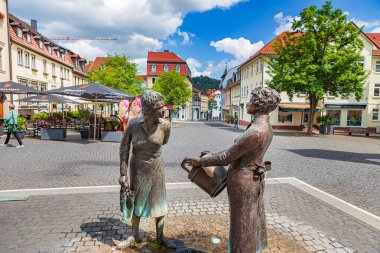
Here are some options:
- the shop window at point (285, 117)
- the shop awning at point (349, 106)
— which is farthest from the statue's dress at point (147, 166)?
the shop awning at point (349, 106)

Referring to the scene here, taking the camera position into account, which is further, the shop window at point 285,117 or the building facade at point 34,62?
the shop window at point 285,117

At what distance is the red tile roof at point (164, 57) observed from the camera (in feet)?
191

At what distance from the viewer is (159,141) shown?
2953 millimetres

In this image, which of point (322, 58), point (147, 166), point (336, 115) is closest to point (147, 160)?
point (147, 166)

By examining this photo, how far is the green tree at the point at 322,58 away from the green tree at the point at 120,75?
1903 cm

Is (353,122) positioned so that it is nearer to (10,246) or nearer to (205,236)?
(205,236)

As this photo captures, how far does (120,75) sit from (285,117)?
820 inches

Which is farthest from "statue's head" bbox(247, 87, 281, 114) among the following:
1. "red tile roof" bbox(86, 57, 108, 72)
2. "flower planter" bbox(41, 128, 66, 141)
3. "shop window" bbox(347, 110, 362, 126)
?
"red tile roof" bbox(86, 57, 108, 72)

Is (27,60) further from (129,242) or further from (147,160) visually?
(147,160)

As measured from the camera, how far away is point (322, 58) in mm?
19078

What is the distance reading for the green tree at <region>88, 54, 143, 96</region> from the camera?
3080cm

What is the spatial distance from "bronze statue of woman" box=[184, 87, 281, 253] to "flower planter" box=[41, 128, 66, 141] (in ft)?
46.1

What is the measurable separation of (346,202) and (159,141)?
172 inches

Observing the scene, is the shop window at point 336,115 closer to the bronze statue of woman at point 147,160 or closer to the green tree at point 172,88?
the green tree at point 172,88
